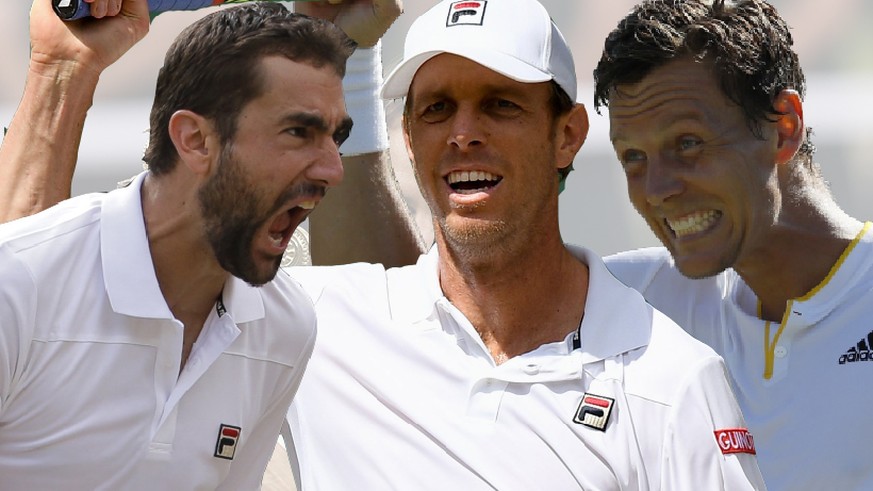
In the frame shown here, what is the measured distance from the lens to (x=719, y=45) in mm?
3432

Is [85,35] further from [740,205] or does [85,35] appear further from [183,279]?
[740,205]

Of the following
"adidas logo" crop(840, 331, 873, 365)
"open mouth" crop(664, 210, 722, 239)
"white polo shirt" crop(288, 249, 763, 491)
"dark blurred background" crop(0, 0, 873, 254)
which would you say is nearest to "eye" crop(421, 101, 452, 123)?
"white polo shirt" crop(288, 249, 763, 491)

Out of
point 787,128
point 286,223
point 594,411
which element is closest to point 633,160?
point 787,128

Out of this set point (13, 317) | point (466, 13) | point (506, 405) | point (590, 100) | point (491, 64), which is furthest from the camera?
point (590, 100)

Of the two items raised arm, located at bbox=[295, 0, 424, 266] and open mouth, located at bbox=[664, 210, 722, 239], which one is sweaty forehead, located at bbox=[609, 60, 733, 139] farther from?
raised arm, located at bbox=[295, 0, 424, 266]

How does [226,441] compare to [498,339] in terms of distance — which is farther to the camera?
[498,339]

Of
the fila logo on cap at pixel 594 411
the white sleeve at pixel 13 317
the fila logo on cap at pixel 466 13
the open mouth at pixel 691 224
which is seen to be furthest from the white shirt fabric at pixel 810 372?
the white sleeve at pixel 13 317

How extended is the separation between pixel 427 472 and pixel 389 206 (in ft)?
3.24

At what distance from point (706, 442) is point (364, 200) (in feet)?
3.97

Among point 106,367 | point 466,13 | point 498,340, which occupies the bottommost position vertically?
point 106,367

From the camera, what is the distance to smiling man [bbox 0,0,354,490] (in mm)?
2424

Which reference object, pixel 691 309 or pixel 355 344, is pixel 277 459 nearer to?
pixel 355 344

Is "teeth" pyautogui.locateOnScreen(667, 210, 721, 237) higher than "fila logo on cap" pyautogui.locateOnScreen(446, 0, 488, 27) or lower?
lower

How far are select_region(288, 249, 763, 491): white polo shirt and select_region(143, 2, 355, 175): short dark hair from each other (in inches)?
21.7
